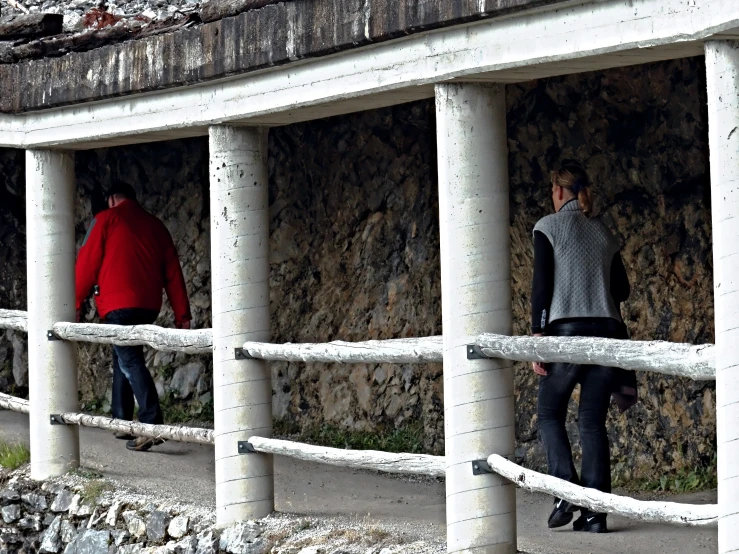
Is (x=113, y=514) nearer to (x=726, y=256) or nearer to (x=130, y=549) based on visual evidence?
(x=130, y=549)

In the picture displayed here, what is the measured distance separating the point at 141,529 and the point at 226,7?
2373mm

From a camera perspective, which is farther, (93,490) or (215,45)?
(93,490)

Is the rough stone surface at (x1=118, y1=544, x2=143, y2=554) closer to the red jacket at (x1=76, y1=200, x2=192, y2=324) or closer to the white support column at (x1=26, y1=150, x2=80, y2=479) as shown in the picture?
the white support column at (x1=26, y1=150, x2=80, y2=479)

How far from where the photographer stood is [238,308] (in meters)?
5.73

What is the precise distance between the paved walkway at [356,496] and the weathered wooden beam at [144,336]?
715 mm

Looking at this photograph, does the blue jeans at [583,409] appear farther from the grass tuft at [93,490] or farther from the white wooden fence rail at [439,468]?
the grass tuft at [93,490]

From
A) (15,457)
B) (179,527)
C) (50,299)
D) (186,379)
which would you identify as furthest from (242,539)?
(186,379)

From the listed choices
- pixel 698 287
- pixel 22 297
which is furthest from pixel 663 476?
pixel 22 297

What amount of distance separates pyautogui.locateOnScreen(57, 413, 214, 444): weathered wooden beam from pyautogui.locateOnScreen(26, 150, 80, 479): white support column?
0.44ft

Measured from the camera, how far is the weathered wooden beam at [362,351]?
16.3 feet

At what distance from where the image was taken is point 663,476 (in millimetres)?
6520

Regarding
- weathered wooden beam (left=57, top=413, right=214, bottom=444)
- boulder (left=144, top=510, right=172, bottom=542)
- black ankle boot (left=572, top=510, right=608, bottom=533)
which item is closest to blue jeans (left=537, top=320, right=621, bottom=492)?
black ankle boot (left=572, top=510, right=608, bottom=533)

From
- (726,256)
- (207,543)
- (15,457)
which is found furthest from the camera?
(15,457)

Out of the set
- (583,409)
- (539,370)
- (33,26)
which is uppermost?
(33,26)
